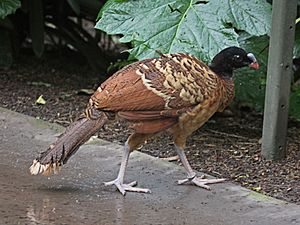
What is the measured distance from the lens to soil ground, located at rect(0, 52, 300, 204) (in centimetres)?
456

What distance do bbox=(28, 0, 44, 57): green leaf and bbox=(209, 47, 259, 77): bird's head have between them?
2765mm

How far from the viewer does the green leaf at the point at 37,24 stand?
6.90 m

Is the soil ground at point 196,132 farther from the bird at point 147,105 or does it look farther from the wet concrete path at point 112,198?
the bird at point 147,105

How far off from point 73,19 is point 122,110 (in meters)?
3.84

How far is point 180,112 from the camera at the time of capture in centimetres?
415

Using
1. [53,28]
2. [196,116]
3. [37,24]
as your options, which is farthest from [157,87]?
[53,28]

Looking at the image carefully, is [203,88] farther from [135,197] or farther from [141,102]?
[135,197]

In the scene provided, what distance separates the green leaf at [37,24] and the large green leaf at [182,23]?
1958 millimetres

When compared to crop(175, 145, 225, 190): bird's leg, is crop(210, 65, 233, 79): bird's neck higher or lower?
higher

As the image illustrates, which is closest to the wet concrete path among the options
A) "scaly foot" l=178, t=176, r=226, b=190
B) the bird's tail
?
"scaly foot" l=178, t=176, r=226, b=190

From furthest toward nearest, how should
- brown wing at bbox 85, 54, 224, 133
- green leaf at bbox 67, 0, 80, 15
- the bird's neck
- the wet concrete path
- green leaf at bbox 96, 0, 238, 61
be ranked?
1. green leaf at bbox 67, 0, 80, 15
2. green leaf at bbox 96, 0, 238, 61
3. the bird's neck
4. brown wing at bbox 85, 54, 224, 133
5. the wet concrete path

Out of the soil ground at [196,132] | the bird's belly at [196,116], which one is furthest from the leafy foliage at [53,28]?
the bird's belly at [196,116]

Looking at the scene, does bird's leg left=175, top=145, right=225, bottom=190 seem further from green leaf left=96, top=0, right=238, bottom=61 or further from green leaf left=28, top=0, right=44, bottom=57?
green leaf left=28, top=0, right=44, bottom=57

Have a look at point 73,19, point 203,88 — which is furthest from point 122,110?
point 73,19
